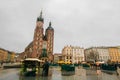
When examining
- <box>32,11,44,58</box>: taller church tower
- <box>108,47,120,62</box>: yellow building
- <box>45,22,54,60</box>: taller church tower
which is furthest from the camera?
<box>108,47,120,62</box>: yellow building

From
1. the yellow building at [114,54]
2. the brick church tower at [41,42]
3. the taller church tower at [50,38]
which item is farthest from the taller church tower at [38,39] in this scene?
the yellow building at [114,54]

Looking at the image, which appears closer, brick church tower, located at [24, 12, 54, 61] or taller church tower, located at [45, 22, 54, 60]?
brick church tower, located at [24, 12, 54, 61]

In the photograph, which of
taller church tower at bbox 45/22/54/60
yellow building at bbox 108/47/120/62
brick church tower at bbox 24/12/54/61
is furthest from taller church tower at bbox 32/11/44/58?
yellow building at bbox 108/47/120/62

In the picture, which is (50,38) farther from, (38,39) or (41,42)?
(38,39)

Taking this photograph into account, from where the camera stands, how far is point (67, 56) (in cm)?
9731

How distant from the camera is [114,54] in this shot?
99438 millimetres

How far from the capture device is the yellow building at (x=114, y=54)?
9766 centimetres

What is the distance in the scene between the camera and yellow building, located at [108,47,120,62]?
97.7 m

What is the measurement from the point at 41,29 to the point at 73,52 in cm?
3652

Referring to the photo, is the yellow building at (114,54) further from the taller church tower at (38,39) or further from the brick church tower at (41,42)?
the taller church tower at (38,39)

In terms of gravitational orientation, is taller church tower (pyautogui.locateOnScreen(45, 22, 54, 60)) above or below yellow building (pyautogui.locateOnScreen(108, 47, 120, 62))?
above

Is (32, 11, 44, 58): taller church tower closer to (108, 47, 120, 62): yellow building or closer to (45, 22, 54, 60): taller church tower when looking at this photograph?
(45, 22, 54, 60): taller church tower

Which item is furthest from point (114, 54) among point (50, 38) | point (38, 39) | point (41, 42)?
point (38, 39)

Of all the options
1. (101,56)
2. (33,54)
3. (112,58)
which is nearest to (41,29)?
(33,54)
